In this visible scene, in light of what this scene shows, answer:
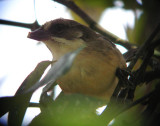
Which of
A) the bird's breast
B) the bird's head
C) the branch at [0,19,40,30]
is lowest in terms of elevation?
the bird's breast

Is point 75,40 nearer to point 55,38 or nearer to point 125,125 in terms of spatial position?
point 55,38

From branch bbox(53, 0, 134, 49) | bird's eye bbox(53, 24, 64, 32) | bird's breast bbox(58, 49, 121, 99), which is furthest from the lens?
branch bbox(53, 0, 134, 49)

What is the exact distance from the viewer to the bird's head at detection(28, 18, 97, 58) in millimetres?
2420

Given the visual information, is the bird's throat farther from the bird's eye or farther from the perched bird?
the bird's eye

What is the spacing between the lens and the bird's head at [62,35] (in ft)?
7.94

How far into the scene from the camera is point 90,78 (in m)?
2.08

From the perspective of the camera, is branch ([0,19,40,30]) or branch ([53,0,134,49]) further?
branch ([53,0,134,49])

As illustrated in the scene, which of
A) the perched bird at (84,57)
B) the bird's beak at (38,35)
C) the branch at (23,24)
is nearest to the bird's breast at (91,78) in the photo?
the perched bird at (84,57)

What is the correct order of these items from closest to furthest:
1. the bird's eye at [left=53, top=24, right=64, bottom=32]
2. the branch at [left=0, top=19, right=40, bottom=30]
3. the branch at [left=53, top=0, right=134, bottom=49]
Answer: the branch at [left=0, top=19, right=40, bottom=30], the bird's eye at [left=53, top=24, right=64, bottom=32], the branch at [left=53, top=0, right=134, bottom=49]

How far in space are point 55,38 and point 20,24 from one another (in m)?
0.33

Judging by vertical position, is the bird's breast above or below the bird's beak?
below

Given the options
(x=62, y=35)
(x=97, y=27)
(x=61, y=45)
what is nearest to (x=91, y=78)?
(x=61, y=45)

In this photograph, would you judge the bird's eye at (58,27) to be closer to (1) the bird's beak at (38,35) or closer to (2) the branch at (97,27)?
(1) the bird's beak at (38,35)

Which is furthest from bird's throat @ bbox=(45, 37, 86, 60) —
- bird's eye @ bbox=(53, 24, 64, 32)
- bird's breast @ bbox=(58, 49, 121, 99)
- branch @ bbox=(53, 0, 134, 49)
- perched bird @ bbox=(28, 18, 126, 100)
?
branch @ bbox=(53, 0, 134, 49)
